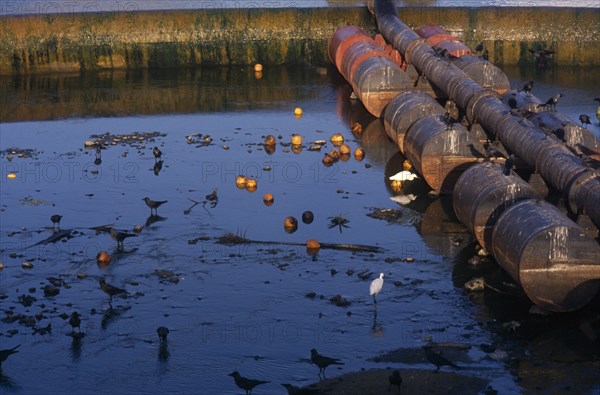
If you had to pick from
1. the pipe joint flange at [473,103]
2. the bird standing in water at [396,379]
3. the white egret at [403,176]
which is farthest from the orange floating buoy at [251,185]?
the bird standing in water at [396,379]

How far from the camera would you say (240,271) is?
19281mm

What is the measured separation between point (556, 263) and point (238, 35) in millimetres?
25074

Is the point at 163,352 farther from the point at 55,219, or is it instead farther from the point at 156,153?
the point at 156,153

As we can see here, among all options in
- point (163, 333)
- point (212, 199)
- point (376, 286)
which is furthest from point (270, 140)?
point (163, 333)

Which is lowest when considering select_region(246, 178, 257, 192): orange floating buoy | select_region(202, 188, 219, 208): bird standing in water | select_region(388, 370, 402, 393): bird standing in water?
select_region(388, 370, 402, 393): bird standing in water

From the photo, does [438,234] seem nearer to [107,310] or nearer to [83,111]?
[107,310]

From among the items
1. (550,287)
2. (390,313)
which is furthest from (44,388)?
(550,287)

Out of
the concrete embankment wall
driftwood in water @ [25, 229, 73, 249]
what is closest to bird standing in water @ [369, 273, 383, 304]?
driftwood in water @ [25, 229, 73, 249]

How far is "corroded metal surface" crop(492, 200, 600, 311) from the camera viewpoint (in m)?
16.4

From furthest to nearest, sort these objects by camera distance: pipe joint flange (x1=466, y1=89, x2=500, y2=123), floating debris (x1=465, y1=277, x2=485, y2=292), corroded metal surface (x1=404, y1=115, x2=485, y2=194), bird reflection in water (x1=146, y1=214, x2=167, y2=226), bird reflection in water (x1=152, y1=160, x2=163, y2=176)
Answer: pipe joint flange (x1=466, y1=89, x2=500, y2=123) → bird reflection in water (x1=152, y1=160, x2=163, y2=176) → corroded metal surface (x1=404, y1=115, x2=485, y2=194) → bird reflection in water (x1=146, y1=214, x2=167, y2=226) → floating debris (x1=465, y1=277, x2=485, y2=292)

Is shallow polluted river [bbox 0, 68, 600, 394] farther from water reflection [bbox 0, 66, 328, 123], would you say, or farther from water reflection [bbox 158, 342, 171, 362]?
water reflection [bbox 0, 66, 328, 123]

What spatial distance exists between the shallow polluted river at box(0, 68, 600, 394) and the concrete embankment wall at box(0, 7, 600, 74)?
7.54 m

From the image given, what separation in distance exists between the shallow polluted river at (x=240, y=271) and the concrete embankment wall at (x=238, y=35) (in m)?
7.54

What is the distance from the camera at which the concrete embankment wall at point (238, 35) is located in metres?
38.8
